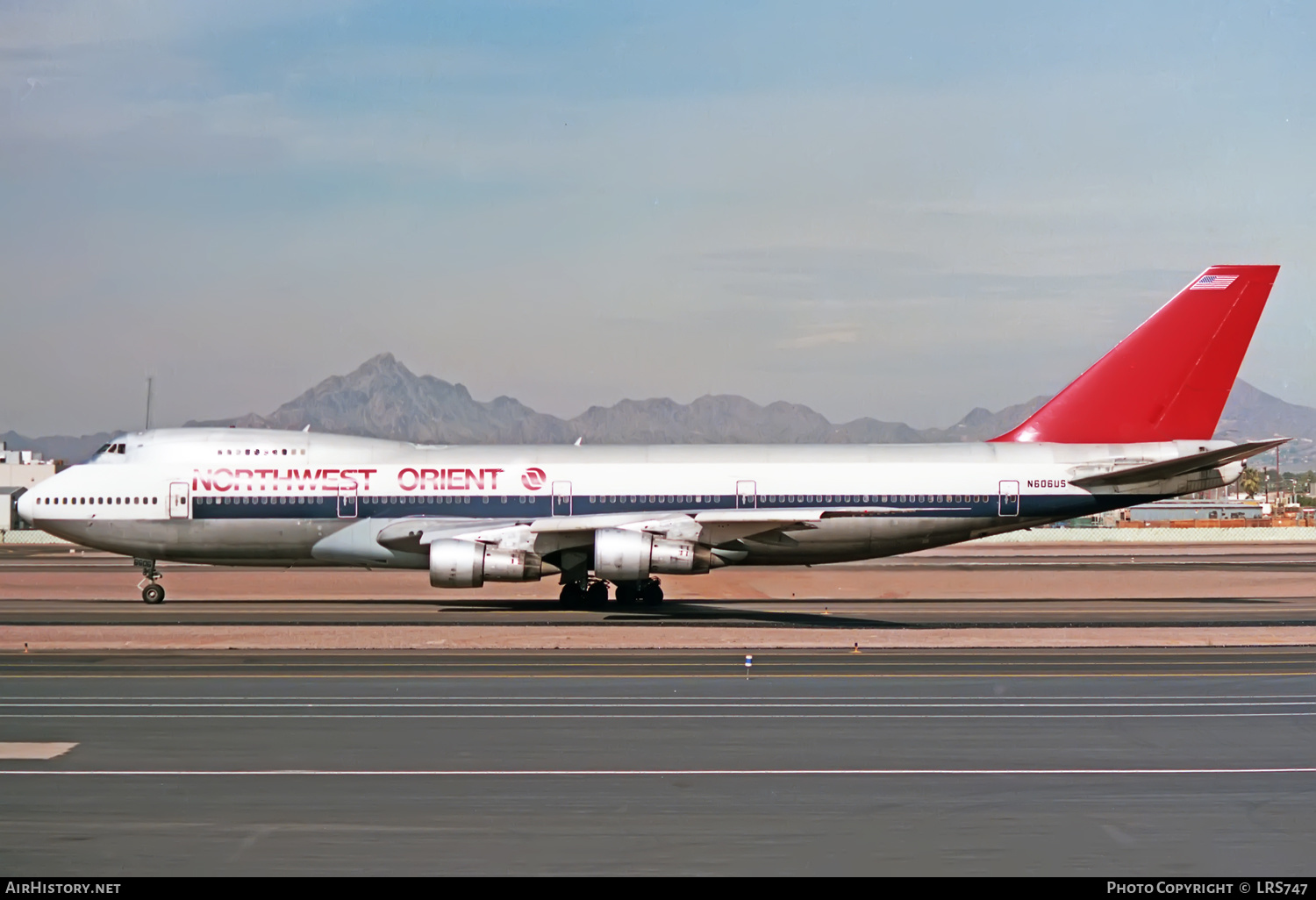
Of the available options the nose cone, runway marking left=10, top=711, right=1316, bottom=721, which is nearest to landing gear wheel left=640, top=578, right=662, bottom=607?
the nose cone

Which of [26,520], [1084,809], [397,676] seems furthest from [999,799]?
[26,520]

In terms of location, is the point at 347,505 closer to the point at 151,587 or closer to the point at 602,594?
the point at 151,587

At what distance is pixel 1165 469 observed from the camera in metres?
39.3

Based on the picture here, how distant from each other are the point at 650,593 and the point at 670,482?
3.33m

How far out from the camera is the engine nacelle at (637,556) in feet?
117

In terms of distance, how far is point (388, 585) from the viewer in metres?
48.9

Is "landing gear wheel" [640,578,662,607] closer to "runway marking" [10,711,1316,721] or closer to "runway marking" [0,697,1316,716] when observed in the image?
"runway marking" [0,697,1316,716]

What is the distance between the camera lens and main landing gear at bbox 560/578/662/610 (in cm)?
3869

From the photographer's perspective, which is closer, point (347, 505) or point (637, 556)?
point (637, 556)

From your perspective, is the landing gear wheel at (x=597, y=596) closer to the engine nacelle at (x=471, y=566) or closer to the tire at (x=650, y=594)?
the tire at (x=650, y=594)

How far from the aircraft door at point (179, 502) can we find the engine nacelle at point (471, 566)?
8.56m

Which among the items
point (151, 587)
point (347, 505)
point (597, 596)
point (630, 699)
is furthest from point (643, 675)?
point (151, 587)

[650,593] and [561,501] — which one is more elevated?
[561,501]

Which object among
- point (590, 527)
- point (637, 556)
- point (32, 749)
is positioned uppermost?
point (590, 527)
